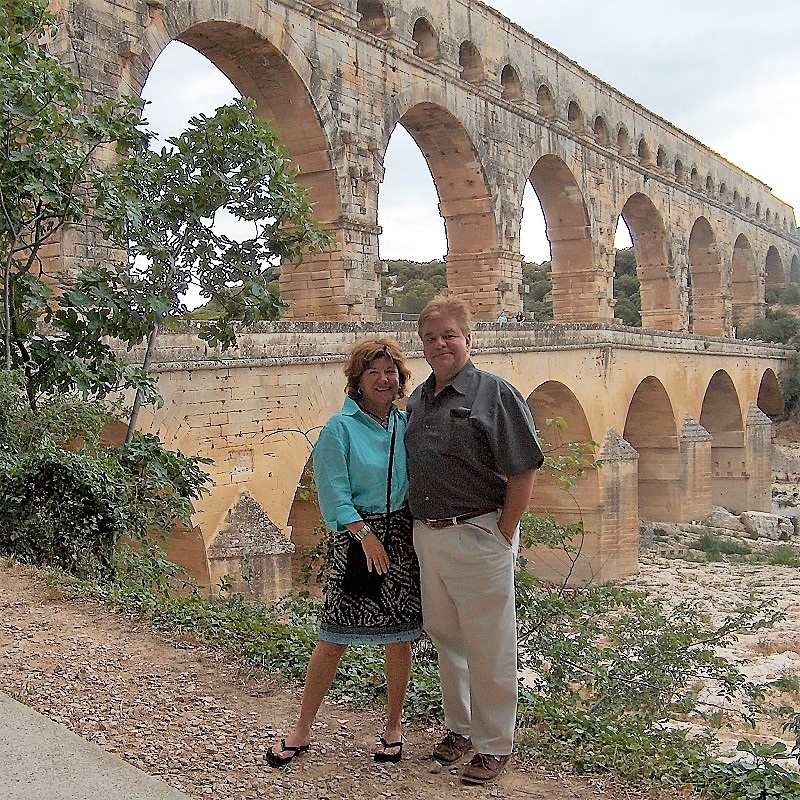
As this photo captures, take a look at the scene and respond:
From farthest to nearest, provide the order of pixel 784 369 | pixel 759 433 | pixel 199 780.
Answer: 1. pixel 784 369
2. pixel 759 433
3. pixel 199 780

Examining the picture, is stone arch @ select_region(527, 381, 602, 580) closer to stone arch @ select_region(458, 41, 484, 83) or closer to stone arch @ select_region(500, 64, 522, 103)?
stone arch @ select_region(458, 41, 484, 83)

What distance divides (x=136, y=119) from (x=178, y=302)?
133cm

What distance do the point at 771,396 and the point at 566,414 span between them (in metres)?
16.7

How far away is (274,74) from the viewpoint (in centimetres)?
1309

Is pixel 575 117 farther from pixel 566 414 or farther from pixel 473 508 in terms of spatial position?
pixel 473 508

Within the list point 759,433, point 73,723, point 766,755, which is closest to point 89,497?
point 73,723

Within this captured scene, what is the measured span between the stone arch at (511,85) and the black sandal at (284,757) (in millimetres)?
17437

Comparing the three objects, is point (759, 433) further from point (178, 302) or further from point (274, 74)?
point (178, 302)

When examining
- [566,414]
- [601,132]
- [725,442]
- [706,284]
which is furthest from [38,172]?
[706,284]

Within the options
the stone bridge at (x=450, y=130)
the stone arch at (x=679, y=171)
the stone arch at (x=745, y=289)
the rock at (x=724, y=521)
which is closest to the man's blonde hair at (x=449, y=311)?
the stone bridge at (x=450, y=130)

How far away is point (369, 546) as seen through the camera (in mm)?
3389

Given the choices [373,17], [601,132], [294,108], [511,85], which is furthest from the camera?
[601,132]

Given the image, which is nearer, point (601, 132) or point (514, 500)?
point (514, 500)

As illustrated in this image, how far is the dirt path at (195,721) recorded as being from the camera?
3.32 m
